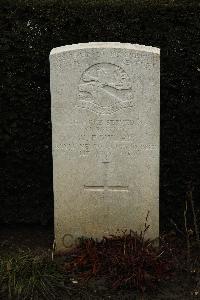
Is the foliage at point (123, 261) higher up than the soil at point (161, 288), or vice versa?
the foliage at point (123, 261)

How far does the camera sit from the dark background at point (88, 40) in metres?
5.31

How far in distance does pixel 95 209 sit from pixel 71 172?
0.39m

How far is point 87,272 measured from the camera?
15.3 ft

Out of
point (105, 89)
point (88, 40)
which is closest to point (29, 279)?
point (105, 89)

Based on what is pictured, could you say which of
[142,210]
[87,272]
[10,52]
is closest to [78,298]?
[87,272]

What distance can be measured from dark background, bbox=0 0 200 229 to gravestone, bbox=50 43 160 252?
26.6 inches

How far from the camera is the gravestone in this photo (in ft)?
15.4

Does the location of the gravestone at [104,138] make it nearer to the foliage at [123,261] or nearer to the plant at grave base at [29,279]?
the foliage at [123,261]

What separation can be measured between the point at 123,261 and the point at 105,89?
1.40 m

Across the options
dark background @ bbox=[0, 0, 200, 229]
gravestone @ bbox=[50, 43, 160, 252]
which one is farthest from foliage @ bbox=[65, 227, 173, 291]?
dark background @ bbox=[0, 0, 200, 229]

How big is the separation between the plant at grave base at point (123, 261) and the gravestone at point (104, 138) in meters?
0.15

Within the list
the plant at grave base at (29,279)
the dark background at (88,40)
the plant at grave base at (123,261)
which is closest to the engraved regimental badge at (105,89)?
the dark background at (88,40)

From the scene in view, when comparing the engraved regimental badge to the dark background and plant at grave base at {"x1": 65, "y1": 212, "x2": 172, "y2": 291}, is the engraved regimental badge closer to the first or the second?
the dark background

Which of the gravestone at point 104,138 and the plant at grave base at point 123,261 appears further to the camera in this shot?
the gravestone at point 104,138
